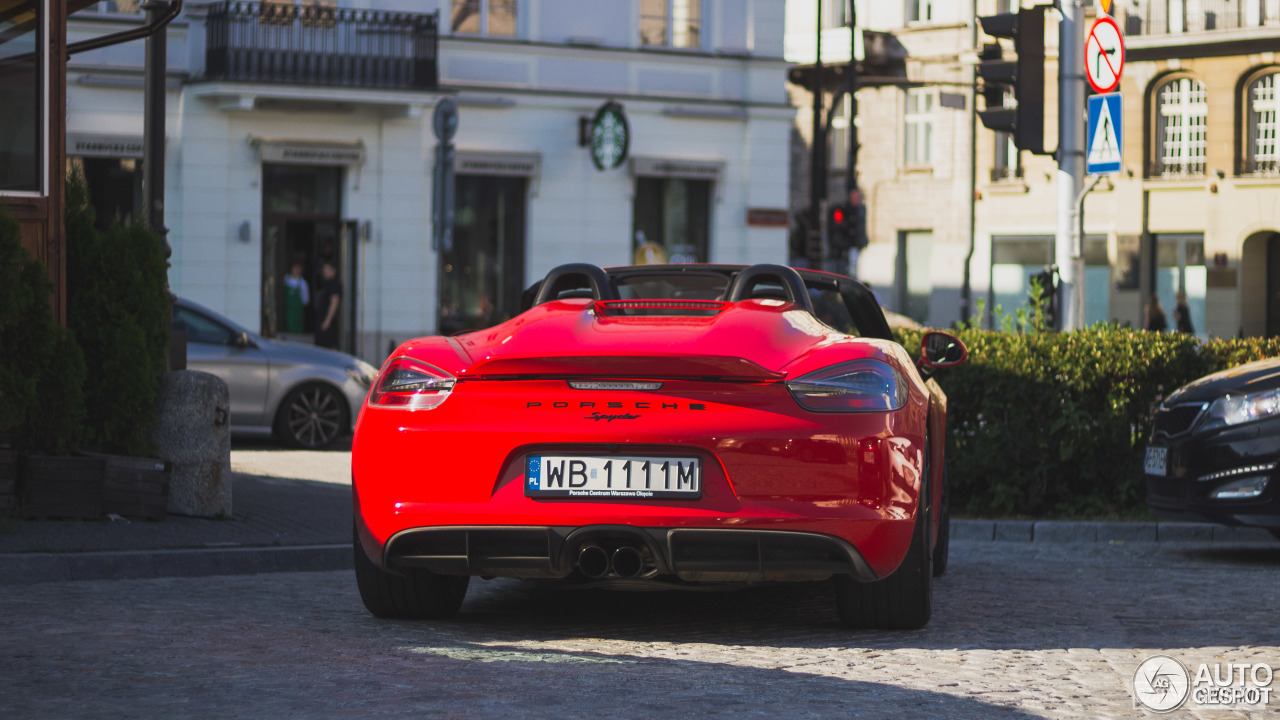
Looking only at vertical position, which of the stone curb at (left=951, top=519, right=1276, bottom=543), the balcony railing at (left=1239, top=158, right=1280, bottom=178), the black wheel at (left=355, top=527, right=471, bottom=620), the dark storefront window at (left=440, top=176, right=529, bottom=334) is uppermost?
the balcony railing at (left=1239, top=158, right=1280, bottom=178)

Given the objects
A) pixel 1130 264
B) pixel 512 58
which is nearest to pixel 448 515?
pixel 512 58

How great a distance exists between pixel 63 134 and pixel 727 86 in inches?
875

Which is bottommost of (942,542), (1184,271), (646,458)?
(942,542)

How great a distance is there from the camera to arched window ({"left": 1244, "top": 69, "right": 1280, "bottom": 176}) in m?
43.4

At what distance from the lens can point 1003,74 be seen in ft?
46.2

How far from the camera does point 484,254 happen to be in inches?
1160

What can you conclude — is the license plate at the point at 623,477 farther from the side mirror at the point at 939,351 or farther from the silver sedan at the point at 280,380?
the silver sedan at the point at 280,380

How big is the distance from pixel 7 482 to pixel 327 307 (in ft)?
53.7

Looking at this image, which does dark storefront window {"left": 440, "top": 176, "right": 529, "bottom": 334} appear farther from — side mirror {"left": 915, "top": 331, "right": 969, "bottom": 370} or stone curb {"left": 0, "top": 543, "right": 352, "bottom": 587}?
side mirror {"left": 915, "top": 331, "right": 969, "bottom": 370}

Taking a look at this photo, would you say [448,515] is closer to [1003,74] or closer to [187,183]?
[1003,74]

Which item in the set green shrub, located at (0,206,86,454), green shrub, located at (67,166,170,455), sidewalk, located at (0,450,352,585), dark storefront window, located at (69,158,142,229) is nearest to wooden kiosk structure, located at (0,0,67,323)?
green shrub, located at (67,166,170,455)

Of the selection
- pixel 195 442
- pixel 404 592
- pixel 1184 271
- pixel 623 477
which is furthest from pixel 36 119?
pixel 1184 271

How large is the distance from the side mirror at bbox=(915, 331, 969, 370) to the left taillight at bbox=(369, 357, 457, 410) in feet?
7.55

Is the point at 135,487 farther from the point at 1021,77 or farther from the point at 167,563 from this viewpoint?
the point at 1021,77
